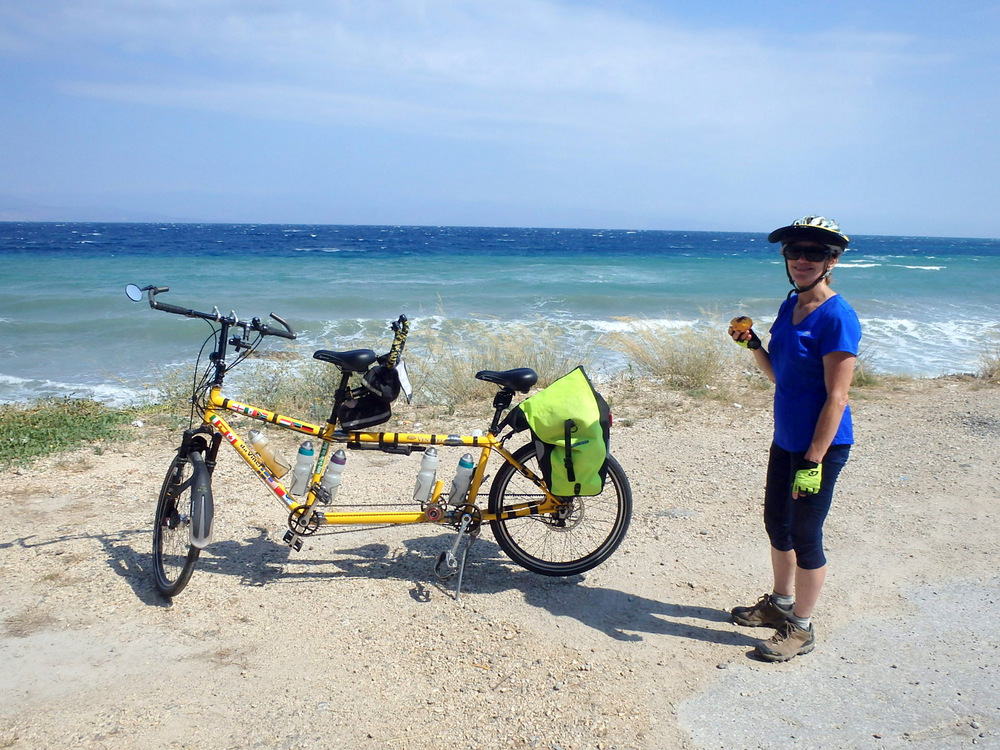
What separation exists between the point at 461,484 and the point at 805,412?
67.1 inches

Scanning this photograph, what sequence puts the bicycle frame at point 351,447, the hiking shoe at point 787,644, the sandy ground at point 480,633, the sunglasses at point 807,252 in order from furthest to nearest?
the bicycle frame at point 351,447 → the hiking shoe at point 787,644 → the sunglasses at point 807,252 → the sandy ground at point 480,633

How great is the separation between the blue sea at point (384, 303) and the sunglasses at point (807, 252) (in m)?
7.74

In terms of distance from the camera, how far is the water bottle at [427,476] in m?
3.67

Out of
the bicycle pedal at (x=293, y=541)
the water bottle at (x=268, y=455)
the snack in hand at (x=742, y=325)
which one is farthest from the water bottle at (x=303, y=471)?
the snack in hand at (x=742, y=325)

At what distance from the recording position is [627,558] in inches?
168

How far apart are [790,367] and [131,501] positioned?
4.19 metres

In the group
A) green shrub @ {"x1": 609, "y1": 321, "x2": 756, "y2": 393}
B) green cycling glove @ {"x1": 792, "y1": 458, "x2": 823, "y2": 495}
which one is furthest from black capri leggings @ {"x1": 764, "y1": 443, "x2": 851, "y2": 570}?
green shrub @ {"x1": 609, "y1": 321, "x2": 756, "y2": 393}

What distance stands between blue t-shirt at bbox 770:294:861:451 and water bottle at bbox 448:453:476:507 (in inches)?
59.6

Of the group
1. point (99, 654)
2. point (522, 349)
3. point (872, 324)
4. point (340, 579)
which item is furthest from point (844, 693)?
point (872, 324)

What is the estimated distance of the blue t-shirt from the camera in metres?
2.91

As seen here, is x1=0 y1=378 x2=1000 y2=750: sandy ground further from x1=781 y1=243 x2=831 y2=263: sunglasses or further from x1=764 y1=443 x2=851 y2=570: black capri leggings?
x1=781 y1=243 x2=831 y2=263: sunglasses

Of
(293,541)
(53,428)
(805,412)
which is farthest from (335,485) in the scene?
(53,428)

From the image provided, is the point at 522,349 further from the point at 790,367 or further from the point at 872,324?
the point at 872,324

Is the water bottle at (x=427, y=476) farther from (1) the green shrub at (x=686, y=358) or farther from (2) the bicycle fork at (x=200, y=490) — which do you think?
(1) the green shrub at (x=686, y=358)
